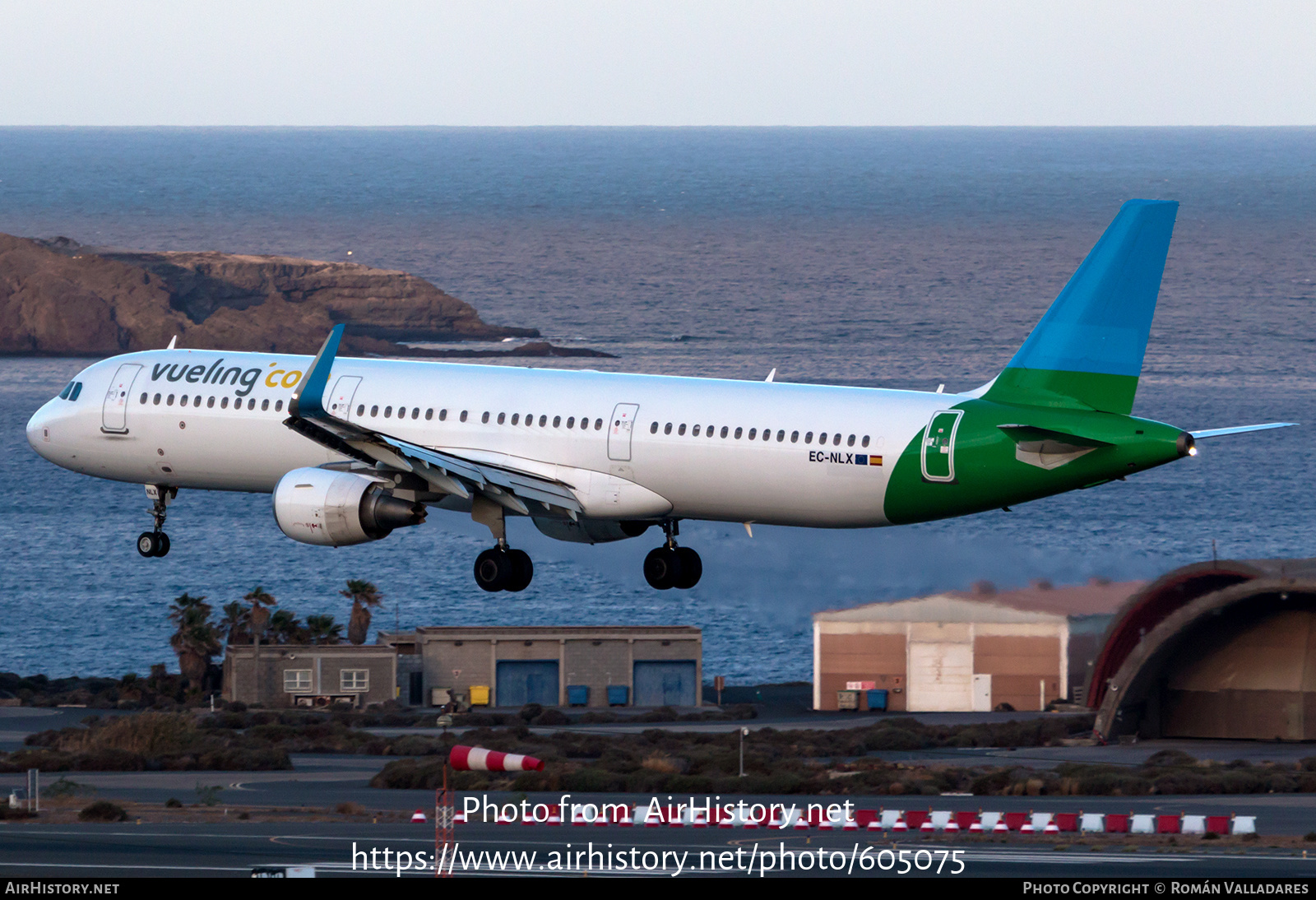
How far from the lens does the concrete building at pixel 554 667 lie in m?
119

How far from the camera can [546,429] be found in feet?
165

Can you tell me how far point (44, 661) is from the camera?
14250 cm

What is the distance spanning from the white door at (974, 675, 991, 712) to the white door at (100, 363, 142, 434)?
63654 mm

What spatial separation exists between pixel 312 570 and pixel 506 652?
58991 millimetres

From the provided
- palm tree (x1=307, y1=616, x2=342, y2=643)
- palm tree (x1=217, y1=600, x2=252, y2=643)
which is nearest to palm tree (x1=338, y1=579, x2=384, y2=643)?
palm tree (x1=307, y1=616, x2=342, y2=643)

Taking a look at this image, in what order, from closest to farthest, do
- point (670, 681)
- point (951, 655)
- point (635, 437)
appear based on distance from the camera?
point (635, 437)
point (951, 655)
point (670, 681)

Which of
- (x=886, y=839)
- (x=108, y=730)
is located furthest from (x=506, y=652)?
(x=886, y=839)

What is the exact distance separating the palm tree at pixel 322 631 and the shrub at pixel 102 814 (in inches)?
2355

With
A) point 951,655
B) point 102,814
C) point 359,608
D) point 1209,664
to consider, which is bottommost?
point 102,814

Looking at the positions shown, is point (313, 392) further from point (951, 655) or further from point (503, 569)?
point (951, 655)

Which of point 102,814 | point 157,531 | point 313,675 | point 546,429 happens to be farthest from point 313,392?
point 313,675

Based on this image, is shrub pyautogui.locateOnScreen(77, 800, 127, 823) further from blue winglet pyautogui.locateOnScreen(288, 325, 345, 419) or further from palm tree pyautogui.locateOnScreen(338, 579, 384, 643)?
palm tree pyautogui.locateOnScreen(338, 579, 384, 643)

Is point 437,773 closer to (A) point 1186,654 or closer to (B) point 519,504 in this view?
(B) point 519,504

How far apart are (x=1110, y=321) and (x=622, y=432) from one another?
11.5m
